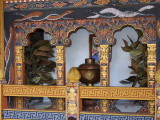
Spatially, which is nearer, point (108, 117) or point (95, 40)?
point (108, 117)

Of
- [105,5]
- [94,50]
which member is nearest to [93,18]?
[105,5]

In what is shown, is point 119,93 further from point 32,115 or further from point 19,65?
point 19,65

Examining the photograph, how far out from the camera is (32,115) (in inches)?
179

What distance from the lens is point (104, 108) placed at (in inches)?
193

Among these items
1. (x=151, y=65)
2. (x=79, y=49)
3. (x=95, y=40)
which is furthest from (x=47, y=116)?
(x=79, y=49)

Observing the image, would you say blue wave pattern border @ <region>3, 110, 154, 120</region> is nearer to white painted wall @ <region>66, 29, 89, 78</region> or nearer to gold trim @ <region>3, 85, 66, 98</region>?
gold trim @ <region>3, 85, 66, 98</region>

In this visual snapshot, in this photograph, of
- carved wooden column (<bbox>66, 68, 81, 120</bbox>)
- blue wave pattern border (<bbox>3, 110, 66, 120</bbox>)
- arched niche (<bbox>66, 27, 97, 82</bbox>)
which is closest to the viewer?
carved wooden column (<bbox>66, 68, 81, 120</bbox>)

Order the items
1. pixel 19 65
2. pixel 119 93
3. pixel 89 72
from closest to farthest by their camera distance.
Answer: pixel 119 93 < pixel 19 65 < pixel 89 72

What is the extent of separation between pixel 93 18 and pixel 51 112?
1.74 meters

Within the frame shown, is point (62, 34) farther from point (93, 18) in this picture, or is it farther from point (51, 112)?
point (51, 112)

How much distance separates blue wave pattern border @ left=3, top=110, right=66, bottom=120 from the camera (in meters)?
4.44

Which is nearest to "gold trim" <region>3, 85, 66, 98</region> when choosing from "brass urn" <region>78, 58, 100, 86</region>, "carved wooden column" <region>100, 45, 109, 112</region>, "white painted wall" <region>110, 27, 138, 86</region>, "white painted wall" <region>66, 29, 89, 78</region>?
"carved wooden column" <region>100, 45, 109, 112</region>

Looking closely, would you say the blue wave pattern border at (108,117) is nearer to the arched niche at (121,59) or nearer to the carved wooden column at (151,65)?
the carved wooden column at (151,65)

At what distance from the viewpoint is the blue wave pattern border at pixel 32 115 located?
14.6 feet
